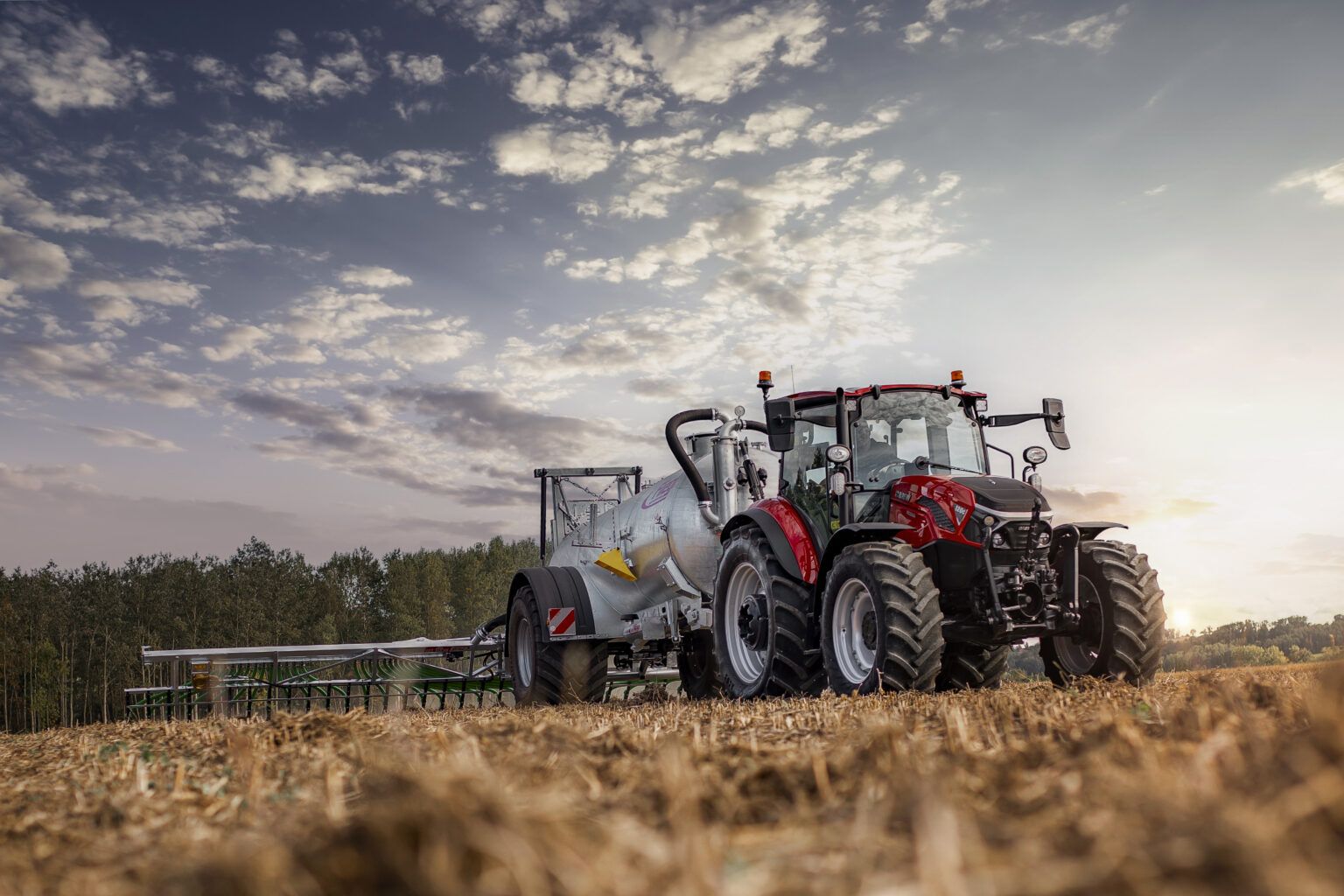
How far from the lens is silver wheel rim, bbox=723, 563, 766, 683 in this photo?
914 centimetres

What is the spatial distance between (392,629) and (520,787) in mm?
Result: 92204

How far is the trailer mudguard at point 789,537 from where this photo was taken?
8086 millimetres

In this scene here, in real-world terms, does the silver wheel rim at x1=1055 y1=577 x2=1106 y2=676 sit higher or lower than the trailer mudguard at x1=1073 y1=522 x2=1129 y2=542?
lower

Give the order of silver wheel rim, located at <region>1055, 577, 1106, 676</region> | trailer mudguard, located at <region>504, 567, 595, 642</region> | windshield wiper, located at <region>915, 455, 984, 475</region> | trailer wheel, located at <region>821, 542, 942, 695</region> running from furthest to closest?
trailer mudguard, located at <region>504, 567, 595, 642</region>
windshield wiper, located at <region>915, 455, 984, 475</region>
silver wheel rim, located at <region>1055, 577, 1106, 676</region>
trailer wheel, located at <region>821, 542, 942, 695</region>

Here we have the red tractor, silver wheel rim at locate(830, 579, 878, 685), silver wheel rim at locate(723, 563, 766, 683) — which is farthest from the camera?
silver wheel rim at locate(723, 563, 766, 683)

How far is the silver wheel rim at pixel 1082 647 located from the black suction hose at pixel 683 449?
3870 millimetres

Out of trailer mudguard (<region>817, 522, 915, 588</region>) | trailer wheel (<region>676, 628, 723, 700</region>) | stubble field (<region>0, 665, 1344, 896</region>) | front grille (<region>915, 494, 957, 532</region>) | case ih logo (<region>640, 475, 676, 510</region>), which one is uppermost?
case ih logo (<region>640, 475, 676, 510</region>)

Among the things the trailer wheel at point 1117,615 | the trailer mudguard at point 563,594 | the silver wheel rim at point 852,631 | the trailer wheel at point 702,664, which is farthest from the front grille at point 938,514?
the trailer mudguard at point 563,594

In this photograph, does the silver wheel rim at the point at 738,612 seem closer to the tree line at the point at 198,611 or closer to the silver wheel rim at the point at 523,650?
the silver wheel rim at the point at 523,650

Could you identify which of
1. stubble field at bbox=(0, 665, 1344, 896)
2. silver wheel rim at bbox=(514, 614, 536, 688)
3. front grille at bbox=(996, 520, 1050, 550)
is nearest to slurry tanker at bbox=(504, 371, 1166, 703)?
front grille at bbox=(996, 520, 1050, 550)

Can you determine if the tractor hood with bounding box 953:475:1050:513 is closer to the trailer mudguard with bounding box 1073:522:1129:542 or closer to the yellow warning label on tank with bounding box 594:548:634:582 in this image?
the trailer mudguard with bounding box 1073:522:1129:542

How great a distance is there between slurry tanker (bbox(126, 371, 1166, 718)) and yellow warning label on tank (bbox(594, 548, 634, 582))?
0.03 metres

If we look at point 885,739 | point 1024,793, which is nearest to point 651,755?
point 885,739

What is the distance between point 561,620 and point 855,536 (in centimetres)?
509
